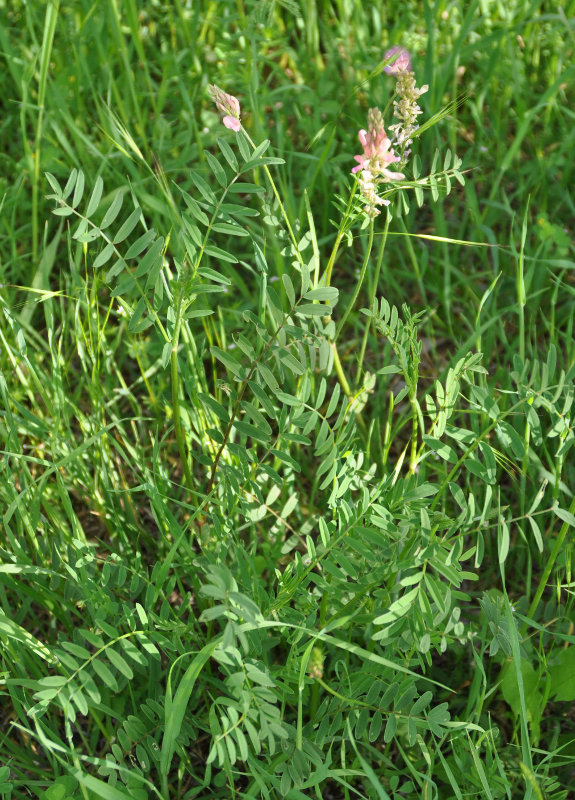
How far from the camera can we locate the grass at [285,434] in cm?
129

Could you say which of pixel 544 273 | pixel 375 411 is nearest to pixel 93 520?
pixel 375 411

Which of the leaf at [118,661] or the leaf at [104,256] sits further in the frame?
the leaf at [104,256]

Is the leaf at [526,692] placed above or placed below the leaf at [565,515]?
below

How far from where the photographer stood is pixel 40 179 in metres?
2.34

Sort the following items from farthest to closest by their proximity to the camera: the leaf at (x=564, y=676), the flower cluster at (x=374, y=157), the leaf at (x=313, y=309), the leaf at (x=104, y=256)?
1. the leaf at (x=564, y=676)
2. the leaf at (x=104, y=256)
3. the leaf at (x=313, y=309)
4. the flower cluster at (x=374, y=157)

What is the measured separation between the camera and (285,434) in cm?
136

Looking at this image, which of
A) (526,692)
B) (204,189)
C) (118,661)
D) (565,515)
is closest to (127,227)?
(204,189)

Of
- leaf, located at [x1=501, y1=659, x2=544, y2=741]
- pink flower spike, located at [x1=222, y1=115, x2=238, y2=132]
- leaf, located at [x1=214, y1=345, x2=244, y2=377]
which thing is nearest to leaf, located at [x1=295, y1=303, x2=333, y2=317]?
leaf, located at [x1=214, y1=345, x2=244, y2=377]

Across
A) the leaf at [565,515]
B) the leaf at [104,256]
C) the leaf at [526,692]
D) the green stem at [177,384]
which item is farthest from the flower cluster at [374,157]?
the leaf at [526,692]

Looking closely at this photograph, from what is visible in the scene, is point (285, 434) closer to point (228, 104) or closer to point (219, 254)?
point (219, 254)

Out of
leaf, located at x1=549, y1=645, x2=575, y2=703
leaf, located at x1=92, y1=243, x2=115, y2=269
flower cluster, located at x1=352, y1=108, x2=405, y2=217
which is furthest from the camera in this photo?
leaf, located at x1=549, y1=645, x2=575, y2=703

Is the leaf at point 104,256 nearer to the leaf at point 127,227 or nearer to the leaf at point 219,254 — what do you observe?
the leaf at point 127,227

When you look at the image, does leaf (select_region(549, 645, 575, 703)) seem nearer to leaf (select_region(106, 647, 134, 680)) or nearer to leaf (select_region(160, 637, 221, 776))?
leaf (select_region(160, 637, 221, 776))

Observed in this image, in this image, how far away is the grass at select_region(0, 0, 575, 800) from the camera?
129cm
